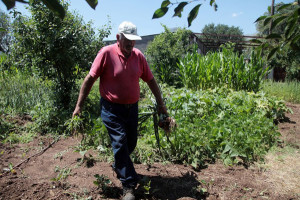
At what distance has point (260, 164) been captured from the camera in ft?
12.0

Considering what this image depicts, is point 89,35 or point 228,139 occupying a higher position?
point 89,35

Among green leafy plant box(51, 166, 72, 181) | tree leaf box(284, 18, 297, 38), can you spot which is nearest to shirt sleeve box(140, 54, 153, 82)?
→ green leafy plant box(51, 166, 72, 181)

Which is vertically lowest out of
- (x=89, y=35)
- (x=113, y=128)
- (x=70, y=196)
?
(x=70, y=196)

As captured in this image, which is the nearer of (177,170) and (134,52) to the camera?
(134,52)

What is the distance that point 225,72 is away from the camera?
25.2ft

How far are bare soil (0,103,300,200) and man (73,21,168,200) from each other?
347mm

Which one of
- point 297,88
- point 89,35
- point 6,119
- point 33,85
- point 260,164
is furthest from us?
point 297,88

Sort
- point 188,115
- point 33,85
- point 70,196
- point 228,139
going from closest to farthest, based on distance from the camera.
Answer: point 70,196 → point 228,139 → point 188,115 → point 33,85

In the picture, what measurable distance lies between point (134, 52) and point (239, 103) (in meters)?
3.32

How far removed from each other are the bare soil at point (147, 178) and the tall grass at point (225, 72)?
144 inches

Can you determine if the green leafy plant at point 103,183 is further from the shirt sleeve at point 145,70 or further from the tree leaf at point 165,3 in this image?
the tree leaf at point 165,3

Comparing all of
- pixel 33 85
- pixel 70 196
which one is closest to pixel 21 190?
pixel 70 196

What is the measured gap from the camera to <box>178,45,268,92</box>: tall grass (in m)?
7.34

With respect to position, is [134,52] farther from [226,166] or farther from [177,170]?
[226,166]
